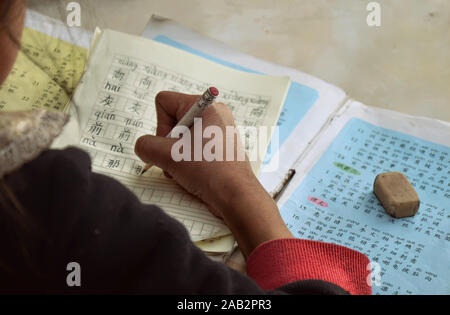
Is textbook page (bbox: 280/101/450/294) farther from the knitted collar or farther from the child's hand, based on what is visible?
the knitted collar

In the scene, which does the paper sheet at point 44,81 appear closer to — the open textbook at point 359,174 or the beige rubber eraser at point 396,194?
the open textbook at point 359,174

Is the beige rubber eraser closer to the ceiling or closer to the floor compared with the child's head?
closer to the floor

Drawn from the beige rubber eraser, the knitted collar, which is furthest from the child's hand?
the knitted collar

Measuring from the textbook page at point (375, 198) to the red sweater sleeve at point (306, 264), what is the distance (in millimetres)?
35

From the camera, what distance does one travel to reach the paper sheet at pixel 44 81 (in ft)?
2.02

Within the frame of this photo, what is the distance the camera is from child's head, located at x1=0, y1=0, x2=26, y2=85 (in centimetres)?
34

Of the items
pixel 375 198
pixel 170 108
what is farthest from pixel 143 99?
pixel 375 198

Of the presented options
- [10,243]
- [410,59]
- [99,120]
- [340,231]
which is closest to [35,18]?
[99,120]

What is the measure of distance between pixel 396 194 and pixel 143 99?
0.32 metres

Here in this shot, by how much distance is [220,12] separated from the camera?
0.80 meters

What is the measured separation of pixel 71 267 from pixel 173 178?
25 centimetres

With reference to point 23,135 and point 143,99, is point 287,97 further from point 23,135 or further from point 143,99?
point 23,135

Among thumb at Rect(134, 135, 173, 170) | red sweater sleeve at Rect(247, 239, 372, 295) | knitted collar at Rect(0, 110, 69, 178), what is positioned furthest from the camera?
thumb at Rect(134, 135, 173, 170)

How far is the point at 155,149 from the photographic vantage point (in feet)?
1.87
